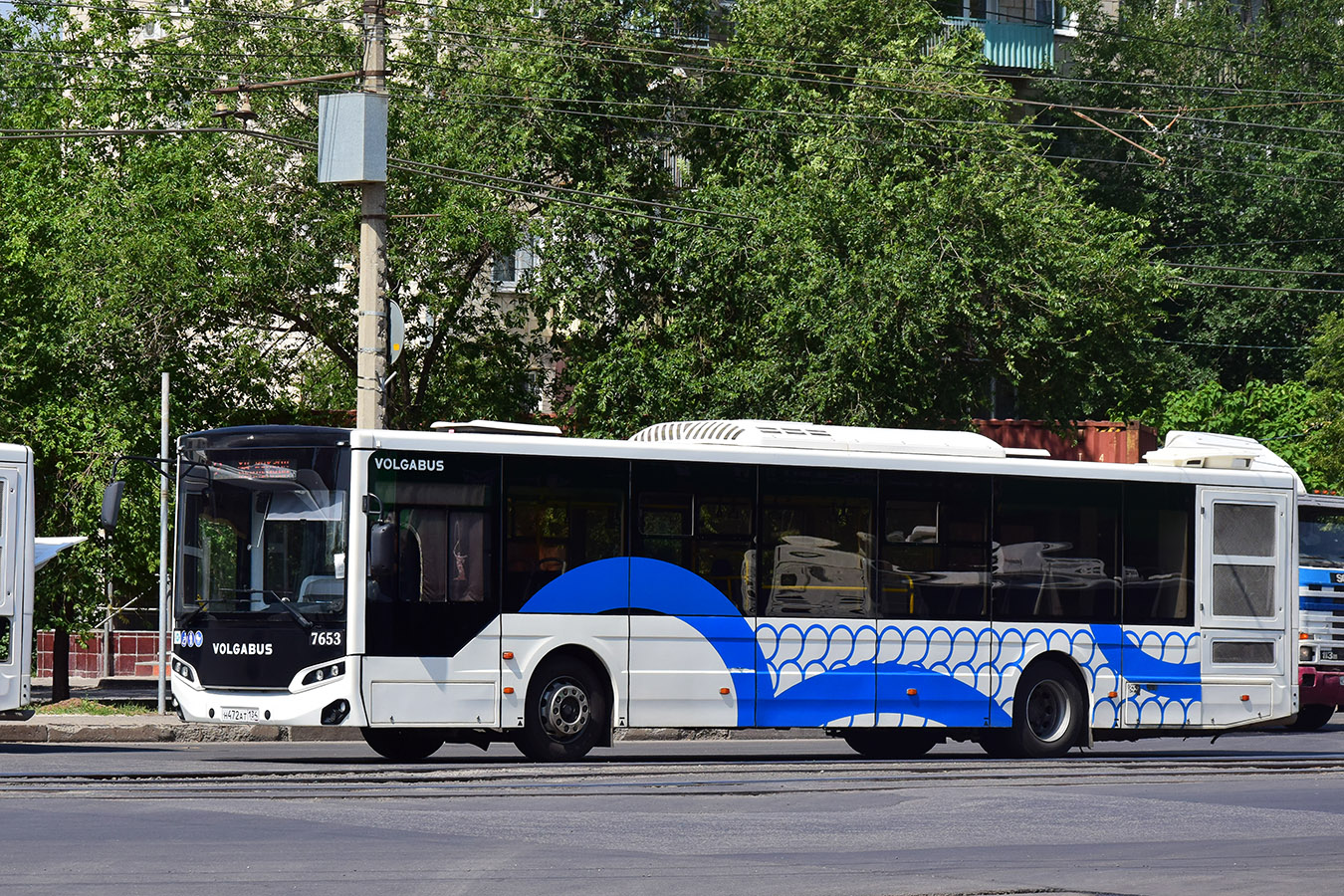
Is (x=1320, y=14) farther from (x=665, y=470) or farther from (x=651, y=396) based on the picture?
(x=665, y=470)

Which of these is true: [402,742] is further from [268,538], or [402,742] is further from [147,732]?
[147,732]

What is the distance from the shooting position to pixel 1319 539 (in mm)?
25578

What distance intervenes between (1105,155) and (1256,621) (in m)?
31.7

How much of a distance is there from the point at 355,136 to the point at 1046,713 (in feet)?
32.1

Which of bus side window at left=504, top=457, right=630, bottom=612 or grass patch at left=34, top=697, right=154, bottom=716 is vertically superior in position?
bus side window at left=504, top=457, right=630, bottom=612

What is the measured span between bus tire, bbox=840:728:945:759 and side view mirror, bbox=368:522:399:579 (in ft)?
20.2

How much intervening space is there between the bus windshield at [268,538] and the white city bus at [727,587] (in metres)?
0.03

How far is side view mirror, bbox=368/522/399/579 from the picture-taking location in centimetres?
1617

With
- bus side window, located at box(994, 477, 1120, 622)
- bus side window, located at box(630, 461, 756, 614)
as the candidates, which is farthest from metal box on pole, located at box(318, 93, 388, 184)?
bus side window, located at box(994, 477, 1120, 622)

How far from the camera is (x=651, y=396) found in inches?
1179

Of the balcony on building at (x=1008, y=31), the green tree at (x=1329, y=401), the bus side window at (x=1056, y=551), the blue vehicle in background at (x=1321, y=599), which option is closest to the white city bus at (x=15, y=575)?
the bus side window at (x=1056, y=551)

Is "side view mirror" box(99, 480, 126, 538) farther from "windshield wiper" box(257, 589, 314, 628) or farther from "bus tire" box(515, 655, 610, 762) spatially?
"bus tire" box(515, 655, 610, 762)

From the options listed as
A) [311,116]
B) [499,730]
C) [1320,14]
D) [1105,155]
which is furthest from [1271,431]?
[499,730]

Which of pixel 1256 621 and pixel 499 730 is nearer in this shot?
pixel 499 730
